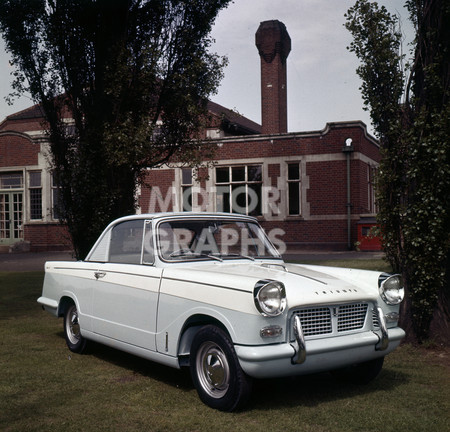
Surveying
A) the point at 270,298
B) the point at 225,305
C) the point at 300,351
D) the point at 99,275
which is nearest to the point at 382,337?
the point at 300,351

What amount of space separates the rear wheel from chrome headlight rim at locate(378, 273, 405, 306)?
11.3ft

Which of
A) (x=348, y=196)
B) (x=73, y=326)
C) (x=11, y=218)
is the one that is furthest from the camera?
(x=11, y=218)

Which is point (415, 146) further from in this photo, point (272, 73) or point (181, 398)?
point (272, 73)

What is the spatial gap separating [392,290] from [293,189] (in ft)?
67.8

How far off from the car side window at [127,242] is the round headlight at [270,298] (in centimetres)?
176

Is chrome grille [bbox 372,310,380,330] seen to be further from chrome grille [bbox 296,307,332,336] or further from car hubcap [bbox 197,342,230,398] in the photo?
car hubcap [bbox 197,342,230,398]

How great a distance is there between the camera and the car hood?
14.7 ft

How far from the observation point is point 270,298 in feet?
14.1

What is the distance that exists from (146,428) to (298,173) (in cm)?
2208

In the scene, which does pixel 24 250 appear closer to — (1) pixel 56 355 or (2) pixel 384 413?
(1) pixel 56 355

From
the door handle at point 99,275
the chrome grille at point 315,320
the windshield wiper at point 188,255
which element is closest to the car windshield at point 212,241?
the windshield wiper at point 188,255

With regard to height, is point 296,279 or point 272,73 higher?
point 272,73

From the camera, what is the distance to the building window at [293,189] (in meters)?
25.6

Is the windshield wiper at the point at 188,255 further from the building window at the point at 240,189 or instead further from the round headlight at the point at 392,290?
the building window at the point at 240,189
